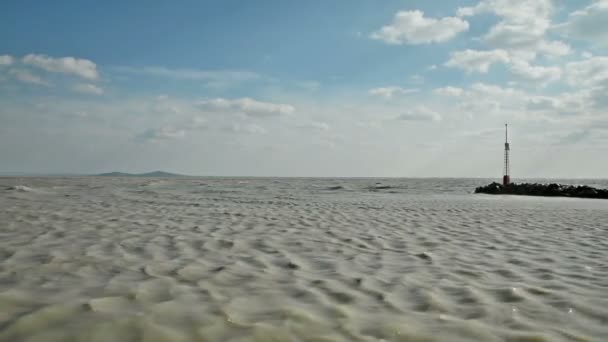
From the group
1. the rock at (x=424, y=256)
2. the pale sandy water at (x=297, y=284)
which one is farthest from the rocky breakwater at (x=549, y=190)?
the rock at (x=424, y=256)

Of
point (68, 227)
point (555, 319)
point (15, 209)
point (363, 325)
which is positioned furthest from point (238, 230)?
point (15, 209)

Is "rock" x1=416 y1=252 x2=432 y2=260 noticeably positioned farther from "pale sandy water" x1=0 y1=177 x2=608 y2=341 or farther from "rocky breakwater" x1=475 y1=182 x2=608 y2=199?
"rocky breakwater" x1=475 y1=182 x2=608 y2=199

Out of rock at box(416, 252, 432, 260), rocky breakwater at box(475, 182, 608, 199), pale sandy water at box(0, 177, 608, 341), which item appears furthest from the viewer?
rocky breakwater at box(475, 182, 608, 199)

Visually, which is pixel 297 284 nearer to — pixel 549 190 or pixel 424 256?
pixel 424 256

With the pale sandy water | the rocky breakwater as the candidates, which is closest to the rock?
the pale sandy water

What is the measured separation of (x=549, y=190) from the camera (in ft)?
87.6

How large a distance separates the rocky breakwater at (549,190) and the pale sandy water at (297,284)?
18.8m

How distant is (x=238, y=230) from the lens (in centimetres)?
848

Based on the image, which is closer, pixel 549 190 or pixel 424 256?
pixel 424 256

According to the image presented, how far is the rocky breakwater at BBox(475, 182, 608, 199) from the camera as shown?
24253mm

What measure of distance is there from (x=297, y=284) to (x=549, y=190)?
27.4 meters

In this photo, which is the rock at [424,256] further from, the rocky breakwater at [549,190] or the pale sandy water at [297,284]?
the rocky breakwater at [549,190]

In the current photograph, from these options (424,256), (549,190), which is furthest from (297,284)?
(549,190)

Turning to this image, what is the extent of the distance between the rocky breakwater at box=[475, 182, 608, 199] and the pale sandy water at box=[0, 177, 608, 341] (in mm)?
18841
